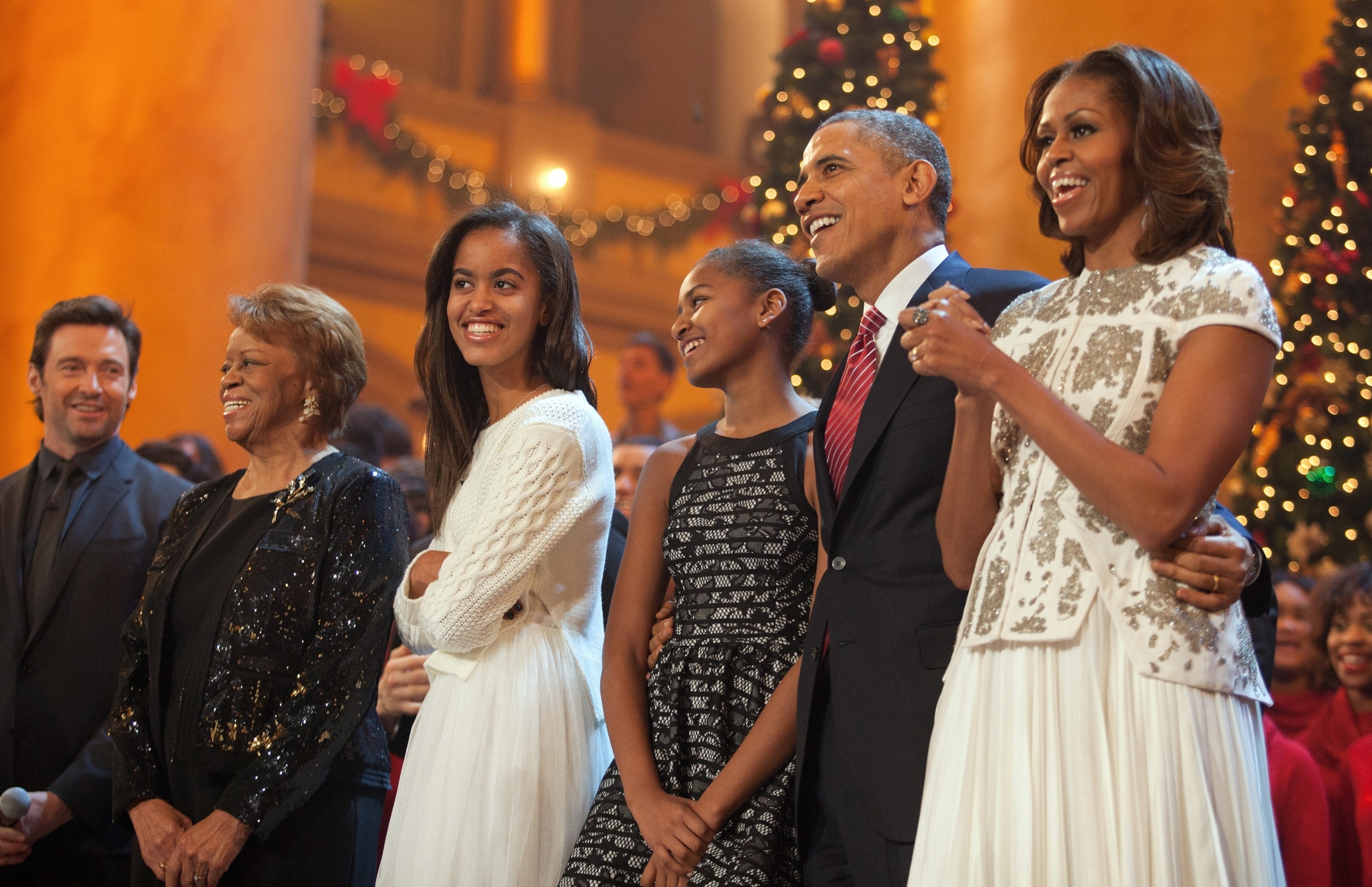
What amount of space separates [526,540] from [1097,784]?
1.29 meters

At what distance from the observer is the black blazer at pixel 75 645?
349 centimetres

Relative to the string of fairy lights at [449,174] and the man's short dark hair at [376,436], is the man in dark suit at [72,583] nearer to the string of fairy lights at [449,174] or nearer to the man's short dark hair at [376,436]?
the man's short dark hair at [376,436]

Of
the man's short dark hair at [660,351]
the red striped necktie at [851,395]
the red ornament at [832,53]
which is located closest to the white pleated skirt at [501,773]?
the red striped necktie at [851,395]

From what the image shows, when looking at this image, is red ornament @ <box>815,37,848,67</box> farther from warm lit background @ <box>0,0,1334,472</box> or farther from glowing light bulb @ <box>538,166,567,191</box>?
glowing light bulb @ <box>538,166,567,191</box>

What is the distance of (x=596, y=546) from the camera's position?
2.95m

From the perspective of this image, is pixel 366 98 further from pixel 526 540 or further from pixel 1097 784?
pixel 1097 784

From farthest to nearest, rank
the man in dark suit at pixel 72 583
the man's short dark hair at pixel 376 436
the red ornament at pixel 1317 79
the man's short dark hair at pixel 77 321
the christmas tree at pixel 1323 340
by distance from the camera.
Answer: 1. the red ornament at pixel 1317 79
2. the christmas tree at pixel 1323 340
3. the man's short dark hair at pixel 376 436
4. the man's short dark hair at pixel 77 321
5. the man in dark suit at pixel 72 583

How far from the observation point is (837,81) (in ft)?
25.1

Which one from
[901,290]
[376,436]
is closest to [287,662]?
[901,290]

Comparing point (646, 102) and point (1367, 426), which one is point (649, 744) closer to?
point (1367, 426)

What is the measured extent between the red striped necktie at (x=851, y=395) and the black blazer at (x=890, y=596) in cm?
7

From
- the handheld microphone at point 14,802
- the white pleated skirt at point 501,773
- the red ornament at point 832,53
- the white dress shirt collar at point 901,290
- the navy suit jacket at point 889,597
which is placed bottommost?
the handheld microphone at point 14,802

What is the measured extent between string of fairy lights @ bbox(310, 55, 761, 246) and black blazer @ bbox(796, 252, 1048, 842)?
8310 millimetres

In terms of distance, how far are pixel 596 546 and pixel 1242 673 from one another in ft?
4.71
